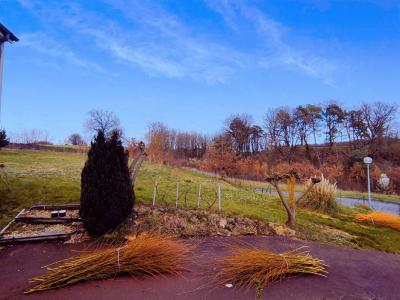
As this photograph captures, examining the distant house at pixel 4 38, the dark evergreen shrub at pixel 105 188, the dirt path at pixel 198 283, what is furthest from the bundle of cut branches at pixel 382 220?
the distant house at pixel 4 38

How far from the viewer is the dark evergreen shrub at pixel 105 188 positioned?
199 inches

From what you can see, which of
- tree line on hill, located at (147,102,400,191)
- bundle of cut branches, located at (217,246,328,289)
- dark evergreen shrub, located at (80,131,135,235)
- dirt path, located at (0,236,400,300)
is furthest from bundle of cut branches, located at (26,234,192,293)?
tree line on hill, located at (147,102,400,191)

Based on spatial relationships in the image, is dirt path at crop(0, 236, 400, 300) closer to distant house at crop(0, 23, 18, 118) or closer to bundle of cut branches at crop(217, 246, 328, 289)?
bundle of cut branches at crop(217, 246, 328, 289)

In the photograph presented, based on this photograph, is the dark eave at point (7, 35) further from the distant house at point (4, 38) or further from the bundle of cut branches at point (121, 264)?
the bundle of cut branches at point (121, 264)

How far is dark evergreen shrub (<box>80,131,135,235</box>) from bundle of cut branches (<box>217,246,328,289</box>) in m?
2.32

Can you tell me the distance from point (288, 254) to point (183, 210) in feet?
10.0

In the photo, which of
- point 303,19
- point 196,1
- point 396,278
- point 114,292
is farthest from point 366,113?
point 114,292

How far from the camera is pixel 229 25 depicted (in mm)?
9227

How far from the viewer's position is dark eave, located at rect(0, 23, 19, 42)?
7938mm

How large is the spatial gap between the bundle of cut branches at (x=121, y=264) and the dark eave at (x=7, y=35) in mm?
7329

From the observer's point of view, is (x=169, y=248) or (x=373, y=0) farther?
(x=373, y=0)

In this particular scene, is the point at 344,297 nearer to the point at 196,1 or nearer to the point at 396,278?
the point at 396,278

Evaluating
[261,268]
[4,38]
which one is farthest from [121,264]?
[4,38]

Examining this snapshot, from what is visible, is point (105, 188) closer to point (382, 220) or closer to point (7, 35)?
point (7, 35)
